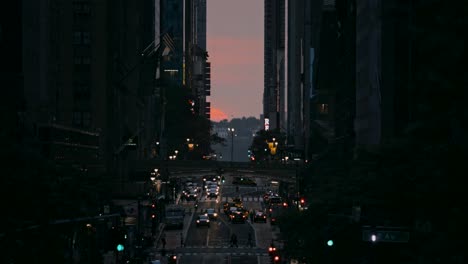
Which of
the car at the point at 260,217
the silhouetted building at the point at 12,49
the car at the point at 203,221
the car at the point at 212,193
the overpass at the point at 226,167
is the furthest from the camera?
the car at the point at 212,193

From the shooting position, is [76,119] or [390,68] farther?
[76,119]

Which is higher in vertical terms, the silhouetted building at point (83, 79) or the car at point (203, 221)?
the silhouetted building at point (83, 79)

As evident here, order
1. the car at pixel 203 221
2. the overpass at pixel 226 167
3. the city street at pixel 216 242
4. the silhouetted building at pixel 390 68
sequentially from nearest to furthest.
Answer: the city street at pixel 216 242 → the silhouetted building at pixel 390 68 → the car at pixel 203 221 → the overpass at pixel 226 167

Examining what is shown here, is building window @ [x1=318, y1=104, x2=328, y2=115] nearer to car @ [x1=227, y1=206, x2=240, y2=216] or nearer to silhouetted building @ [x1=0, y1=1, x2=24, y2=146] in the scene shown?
car @ [x1=227, y1=206, x2=240, y2=216]

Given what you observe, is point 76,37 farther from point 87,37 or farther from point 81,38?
point 87,37

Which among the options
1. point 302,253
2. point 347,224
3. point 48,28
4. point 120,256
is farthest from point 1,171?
point 48,28

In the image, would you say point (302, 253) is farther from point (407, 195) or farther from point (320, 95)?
point (320, 95)

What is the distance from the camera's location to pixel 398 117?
9850 centimetres

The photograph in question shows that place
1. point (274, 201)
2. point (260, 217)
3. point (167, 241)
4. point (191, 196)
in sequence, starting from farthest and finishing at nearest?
point (191, 196)
point (274, 201)
point (260, 217)
point (167, 241)

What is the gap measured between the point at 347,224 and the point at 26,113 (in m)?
37.1

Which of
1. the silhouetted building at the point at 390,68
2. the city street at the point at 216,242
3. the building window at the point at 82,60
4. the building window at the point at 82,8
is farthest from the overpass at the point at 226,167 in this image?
the silhouetted building at the point at 390,68

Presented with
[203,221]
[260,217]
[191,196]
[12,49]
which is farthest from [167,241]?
[191,196]

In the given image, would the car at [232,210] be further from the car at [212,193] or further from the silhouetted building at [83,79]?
the car at [212,193]

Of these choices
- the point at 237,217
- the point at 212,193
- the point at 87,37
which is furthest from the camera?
the point at 212,193
